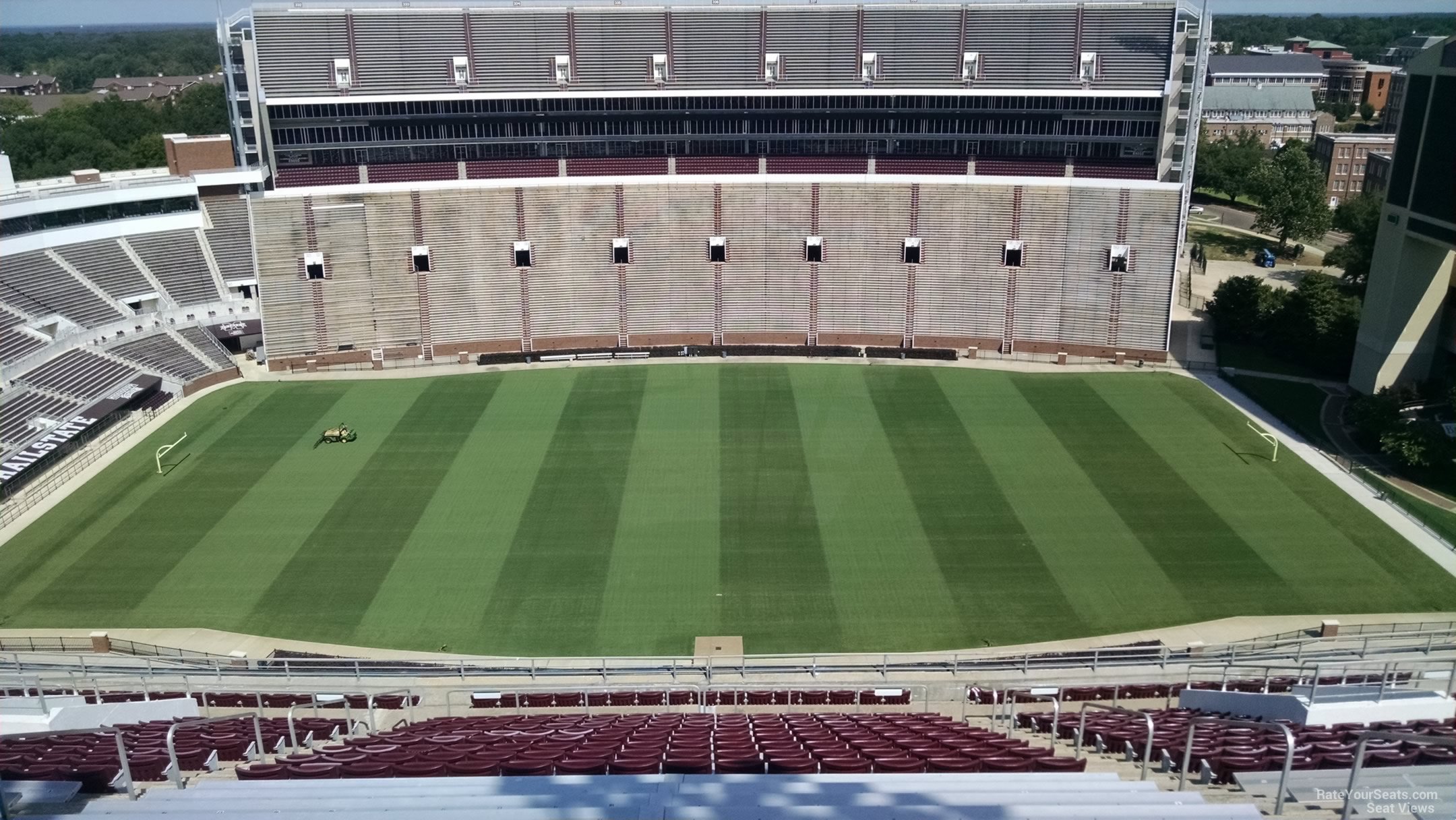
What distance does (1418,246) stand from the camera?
38.1 m

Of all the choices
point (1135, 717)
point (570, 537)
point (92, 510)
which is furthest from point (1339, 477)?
point (92, 510)

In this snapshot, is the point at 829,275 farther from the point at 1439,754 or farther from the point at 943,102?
the point at 1439,754

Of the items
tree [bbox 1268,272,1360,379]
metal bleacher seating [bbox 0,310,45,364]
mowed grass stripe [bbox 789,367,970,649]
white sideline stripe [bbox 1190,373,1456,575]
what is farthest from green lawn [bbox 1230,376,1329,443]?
metal bleacher seating [bbox 0,310,45,364]

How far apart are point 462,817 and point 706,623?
59.8ft

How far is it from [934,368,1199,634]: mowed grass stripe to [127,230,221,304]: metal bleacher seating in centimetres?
3327

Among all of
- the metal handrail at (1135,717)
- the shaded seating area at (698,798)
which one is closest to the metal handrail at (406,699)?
the shaded seating area at (698,798)

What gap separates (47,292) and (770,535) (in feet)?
109

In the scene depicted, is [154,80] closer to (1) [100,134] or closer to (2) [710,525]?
(1) [100,134]

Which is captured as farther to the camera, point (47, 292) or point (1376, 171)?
point (1376, 171)

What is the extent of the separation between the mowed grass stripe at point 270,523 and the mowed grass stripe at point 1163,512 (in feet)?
79.0

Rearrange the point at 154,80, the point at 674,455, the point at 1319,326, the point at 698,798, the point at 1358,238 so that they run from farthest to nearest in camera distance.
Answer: the point at 154,80
the point at 1358,238
the point at 1319,326
the point at 674,455
the point at 698,798

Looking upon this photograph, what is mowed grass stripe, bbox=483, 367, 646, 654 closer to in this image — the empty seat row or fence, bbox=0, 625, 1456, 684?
fence, bbox=0, 625, 1456, 684

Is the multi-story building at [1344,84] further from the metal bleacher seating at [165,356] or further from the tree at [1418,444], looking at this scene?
the metal bleacher seating at [165,356]

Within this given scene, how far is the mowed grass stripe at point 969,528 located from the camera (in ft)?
89.7
